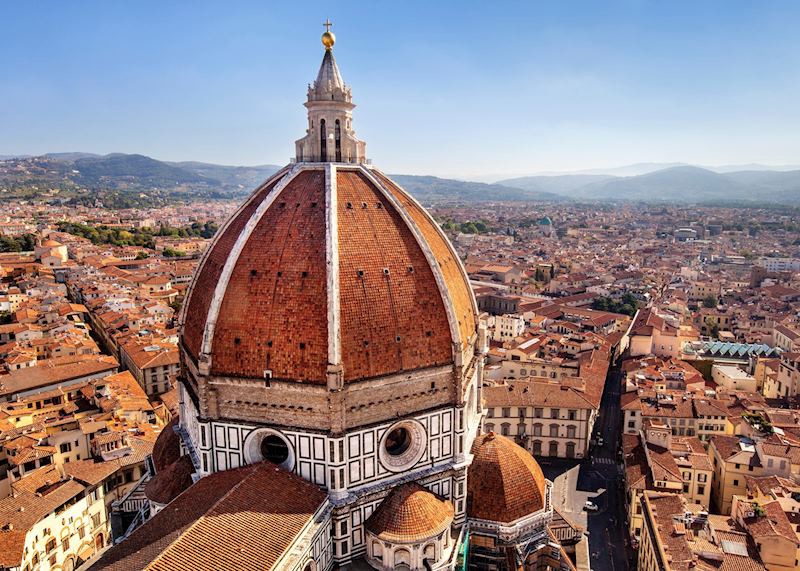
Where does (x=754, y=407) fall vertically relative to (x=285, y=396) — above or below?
below

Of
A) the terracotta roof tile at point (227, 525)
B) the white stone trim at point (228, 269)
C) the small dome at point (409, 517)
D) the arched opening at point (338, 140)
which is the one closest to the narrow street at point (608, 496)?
the small dome at point (409, 517)

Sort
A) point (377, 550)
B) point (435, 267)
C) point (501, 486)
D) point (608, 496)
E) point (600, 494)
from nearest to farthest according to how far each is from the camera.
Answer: point (377, 550), point (435, 267), point (501, 486), point (608, 496), point (600, 494)

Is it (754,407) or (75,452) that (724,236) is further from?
(75,452)

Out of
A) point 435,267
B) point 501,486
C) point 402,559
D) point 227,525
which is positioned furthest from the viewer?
point 501,486

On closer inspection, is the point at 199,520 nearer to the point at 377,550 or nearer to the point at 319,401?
the point at 319,401

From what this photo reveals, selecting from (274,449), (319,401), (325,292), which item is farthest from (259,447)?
(325,292)

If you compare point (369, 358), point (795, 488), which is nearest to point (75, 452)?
point (369, 358)

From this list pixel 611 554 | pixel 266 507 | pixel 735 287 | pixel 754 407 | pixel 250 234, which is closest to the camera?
pixel 266 507
